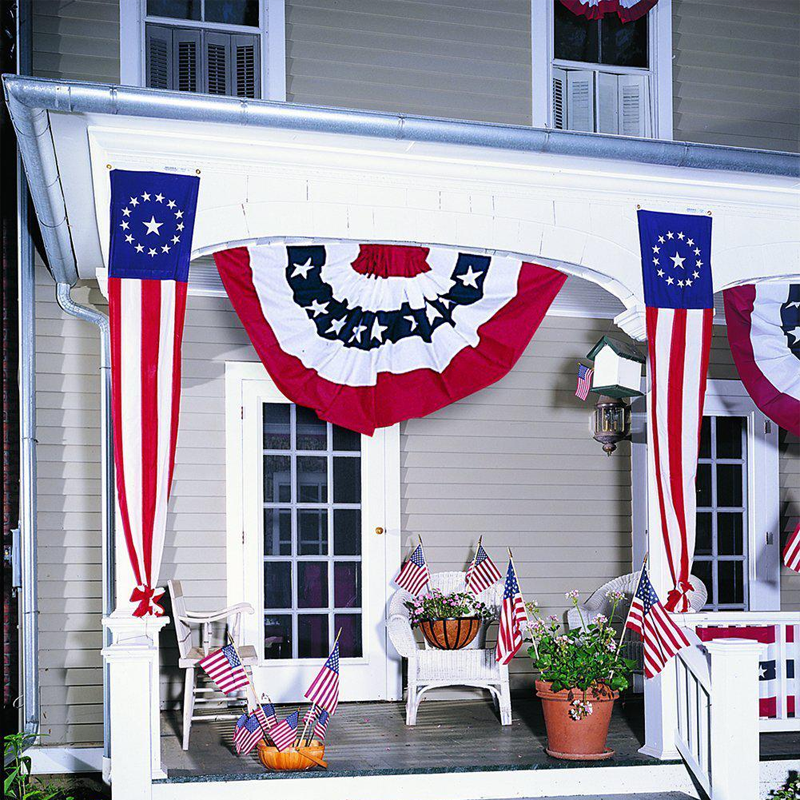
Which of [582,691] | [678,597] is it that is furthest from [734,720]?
[582,691]

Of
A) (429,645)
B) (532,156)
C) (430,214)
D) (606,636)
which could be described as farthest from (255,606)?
(532,156)

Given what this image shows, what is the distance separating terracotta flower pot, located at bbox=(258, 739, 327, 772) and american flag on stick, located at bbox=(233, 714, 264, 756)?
0.27ft

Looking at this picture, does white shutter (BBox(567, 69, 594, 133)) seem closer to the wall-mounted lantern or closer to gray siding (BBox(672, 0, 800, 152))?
gray siding (BBox(672, 0, 800, 152))

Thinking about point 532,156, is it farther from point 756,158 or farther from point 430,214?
point 756,158

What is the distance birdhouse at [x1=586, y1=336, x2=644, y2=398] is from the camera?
5965 millimetres

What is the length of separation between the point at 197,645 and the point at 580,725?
2.70 m

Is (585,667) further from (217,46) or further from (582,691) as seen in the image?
(217,46)

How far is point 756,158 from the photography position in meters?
4.80

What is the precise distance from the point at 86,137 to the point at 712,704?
3.71m

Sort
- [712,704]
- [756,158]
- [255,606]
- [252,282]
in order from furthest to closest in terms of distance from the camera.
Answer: [255,606] → [252,282] → [756,158] → [712,704]

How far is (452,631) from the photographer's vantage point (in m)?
6.11

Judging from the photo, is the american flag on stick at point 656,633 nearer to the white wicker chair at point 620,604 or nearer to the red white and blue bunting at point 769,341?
the red white and blue bunting at point 769,341

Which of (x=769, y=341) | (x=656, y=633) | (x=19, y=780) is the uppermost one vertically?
(x=769, y=341)

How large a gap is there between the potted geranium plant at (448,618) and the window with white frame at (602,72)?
314 cm
